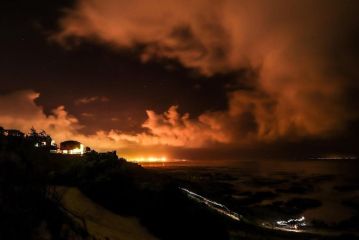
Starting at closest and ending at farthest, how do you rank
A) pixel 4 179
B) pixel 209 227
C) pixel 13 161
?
1. pixel 4 179
2. pixel 13 161
3. pixel 209 227

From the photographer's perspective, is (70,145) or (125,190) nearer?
(125,190)

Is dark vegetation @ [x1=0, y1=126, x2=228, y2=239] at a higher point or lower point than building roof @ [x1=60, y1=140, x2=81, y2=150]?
lower

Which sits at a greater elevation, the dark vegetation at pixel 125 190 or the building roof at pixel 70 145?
the building roof at pixel 70 145

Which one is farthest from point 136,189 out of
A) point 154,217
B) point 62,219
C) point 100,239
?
point 62,219

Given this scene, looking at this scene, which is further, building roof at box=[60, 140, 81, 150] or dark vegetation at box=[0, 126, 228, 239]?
building roof at box=[60, 140, 81, 150]

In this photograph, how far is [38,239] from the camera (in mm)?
7859

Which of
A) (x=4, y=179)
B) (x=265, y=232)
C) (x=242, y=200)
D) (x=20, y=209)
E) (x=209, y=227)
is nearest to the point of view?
(x=20, y=209)

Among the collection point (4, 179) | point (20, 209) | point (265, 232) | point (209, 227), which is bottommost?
point (265, 232)

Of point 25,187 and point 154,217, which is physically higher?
point 25,187

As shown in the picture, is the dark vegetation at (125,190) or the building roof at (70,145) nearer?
the dark vegetation at (125,190)

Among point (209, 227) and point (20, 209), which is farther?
point (209, 227)

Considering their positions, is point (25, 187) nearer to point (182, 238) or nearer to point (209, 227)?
point (182, 238)

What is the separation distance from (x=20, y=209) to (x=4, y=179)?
54.8 inches

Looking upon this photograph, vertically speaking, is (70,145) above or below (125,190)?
above
